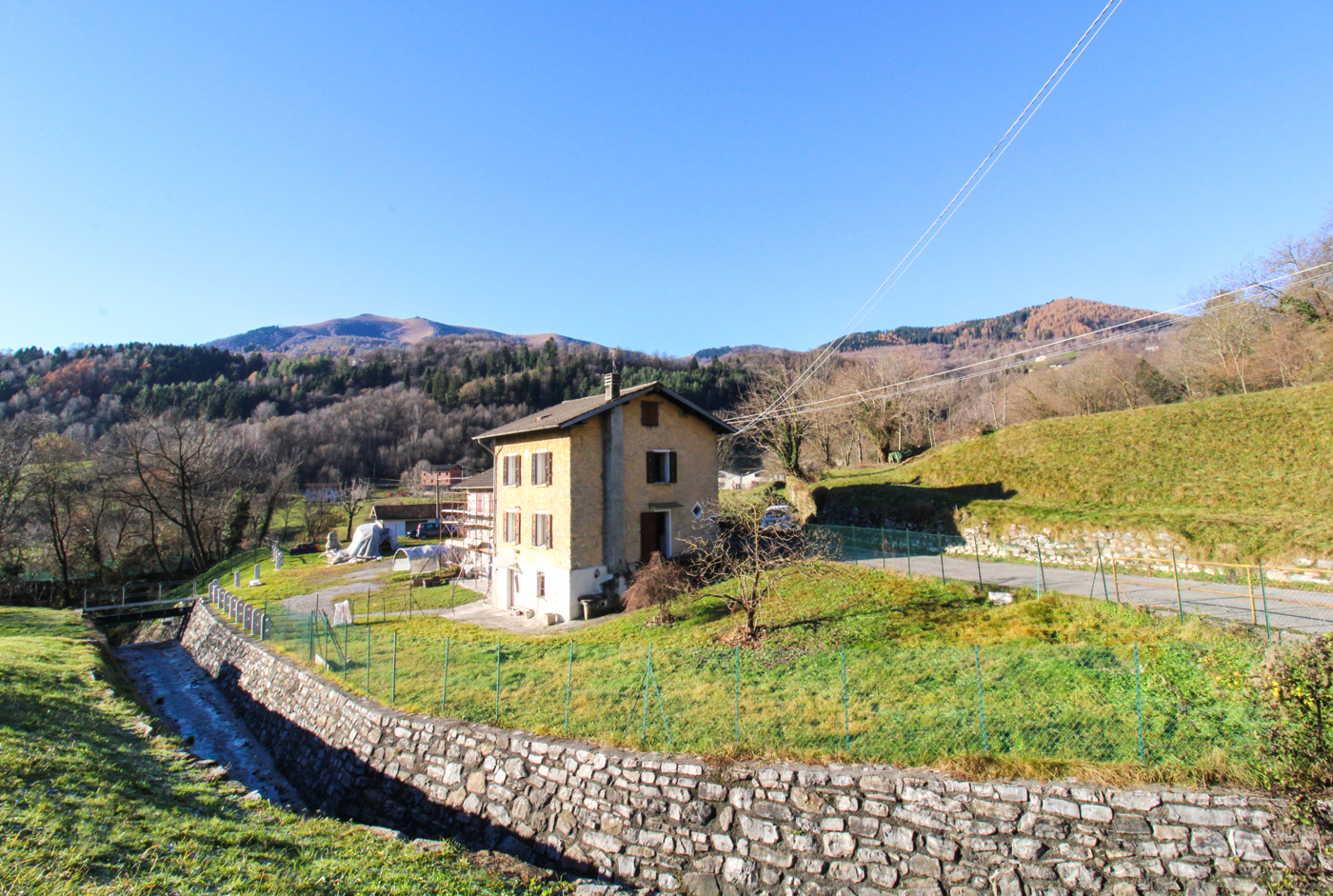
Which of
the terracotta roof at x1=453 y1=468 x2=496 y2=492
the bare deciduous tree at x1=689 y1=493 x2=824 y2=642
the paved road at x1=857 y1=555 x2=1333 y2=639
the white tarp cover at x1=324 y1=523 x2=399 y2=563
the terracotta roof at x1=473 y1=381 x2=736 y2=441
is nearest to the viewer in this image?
the paved road at x1=857 y1=555 x2=1333 y2=639

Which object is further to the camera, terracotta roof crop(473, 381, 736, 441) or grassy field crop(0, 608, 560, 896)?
terracotta roof crop(473, 381, 736, 441)

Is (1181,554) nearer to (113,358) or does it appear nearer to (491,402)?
(491,402)

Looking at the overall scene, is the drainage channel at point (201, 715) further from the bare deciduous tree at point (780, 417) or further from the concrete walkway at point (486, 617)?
the bare deciduous tree at point (780, 417)

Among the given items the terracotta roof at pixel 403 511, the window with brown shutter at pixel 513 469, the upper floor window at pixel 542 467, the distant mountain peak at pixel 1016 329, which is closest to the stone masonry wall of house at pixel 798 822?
the upper floor window at pixel 542 467

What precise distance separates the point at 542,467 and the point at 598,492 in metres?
2.72

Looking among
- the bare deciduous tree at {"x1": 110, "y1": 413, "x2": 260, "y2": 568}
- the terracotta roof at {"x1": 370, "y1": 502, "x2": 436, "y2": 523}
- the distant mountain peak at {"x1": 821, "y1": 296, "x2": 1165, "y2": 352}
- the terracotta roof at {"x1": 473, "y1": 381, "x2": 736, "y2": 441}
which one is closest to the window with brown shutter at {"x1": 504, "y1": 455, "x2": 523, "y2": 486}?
the terracotta roof at {"x1": 473, "y1": 381, "x2": 736, "y2": 441}

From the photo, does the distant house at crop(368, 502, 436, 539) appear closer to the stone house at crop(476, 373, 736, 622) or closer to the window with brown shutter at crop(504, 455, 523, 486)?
the window with brown shutter at crop(504, 455, 523, 486)

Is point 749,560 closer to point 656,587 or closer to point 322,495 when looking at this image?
point 656,587

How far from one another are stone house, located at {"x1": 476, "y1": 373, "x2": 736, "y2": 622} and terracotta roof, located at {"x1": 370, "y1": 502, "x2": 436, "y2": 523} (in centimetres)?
3236

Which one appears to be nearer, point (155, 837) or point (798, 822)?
point (155, 837)

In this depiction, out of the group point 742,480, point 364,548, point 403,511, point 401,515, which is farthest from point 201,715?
point 742,480

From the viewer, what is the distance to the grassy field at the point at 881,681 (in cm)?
924

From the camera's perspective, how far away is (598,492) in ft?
75.0

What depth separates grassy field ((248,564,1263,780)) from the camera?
924 cm
